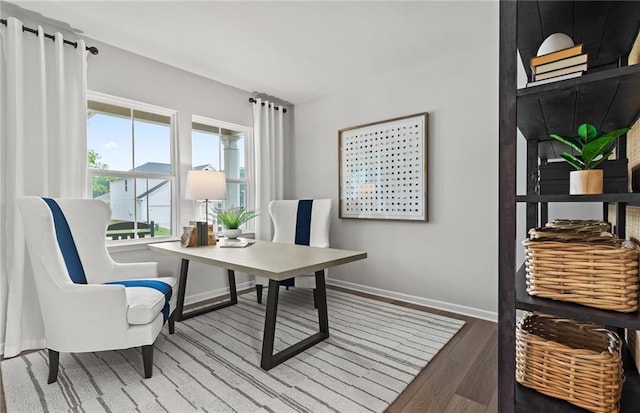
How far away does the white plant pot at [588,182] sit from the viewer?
3.06 ft

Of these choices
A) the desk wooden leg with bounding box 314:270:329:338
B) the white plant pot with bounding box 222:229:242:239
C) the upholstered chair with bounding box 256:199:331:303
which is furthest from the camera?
the upholstered chair with bounding box 256:199:331:303

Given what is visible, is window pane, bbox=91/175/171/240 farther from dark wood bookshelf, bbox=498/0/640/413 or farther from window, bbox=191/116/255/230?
dark wood bookshelf, bbox=498/0/640/413

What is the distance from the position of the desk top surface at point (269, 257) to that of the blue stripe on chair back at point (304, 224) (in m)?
0.76

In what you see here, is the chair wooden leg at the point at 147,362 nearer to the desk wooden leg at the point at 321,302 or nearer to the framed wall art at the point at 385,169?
the desk wooden leg at the point at 321,302

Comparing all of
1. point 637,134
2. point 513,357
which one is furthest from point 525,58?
point 513,357

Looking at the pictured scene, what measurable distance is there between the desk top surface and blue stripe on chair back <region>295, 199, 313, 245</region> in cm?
76

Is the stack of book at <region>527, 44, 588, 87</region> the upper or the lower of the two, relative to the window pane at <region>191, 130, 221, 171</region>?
lower

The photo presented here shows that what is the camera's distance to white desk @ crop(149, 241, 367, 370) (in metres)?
1.89

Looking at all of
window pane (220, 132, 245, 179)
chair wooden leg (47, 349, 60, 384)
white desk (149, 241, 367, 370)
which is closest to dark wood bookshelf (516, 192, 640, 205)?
white desk (149, 241, 367, 370)

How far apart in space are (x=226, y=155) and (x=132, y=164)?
→ 107 cm

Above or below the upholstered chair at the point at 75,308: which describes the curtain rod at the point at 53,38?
above

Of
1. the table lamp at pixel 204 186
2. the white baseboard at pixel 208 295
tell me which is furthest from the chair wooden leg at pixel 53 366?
the white baseboard at pixel 208 295

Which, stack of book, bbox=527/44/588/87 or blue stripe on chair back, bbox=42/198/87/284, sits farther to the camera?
blue stripe on chair back, bbox=42/198/87/284

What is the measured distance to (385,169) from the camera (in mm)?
3443
